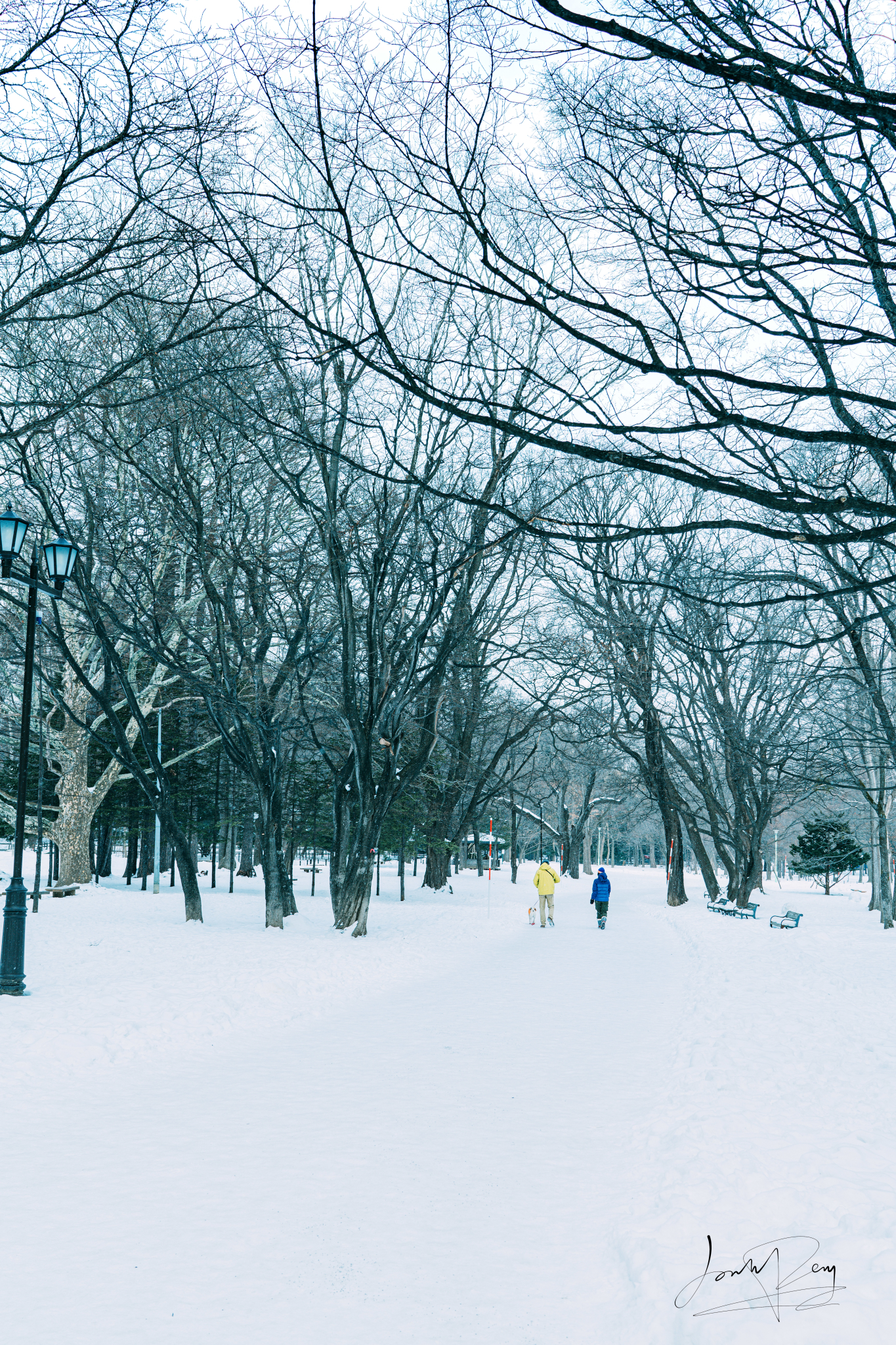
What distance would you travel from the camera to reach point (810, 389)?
5.14 meters

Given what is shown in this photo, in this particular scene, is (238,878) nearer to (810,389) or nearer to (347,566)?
(347,566)

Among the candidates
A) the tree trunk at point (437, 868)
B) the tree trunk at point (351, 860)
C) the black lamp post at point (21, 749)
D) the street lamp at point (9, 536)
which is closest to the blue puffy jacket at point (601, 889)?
the tree trunk at point (351, 860)

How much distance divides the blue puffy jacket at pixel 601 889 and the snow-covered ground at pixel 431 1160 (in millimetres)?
10093

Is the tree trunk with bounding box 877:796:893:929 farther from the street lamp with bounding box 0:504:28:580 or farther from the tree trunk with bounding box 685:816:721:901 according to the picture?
the street lamp with bounding box 0:504:28:580

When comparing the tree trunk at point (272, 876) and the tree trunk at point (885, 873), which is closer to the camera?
the tree trunk at point (272, 876)

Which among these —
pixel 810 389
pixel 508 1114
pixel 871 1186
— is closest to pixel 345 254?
pixel 810 389

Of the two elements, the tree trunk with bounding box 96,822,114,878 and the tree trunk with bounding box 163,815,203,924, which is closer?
the tree trunk with bounding box 163,815,203,924

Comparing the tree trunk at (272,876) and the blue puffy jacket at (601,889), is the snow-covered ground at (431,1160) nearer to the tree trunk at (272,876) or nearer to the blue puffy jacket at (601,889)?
the tree trunk at (272,876)

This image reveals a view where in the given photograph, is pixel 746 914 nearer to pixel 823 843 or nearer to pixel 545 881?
pixel 545 881
